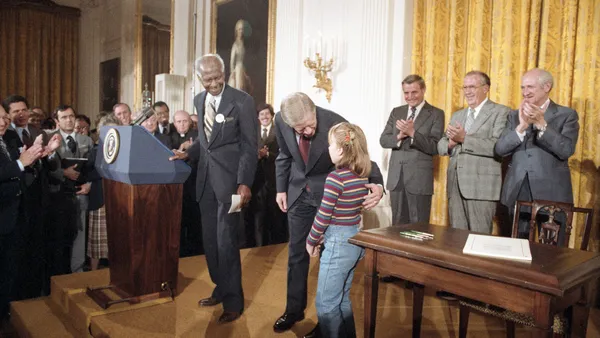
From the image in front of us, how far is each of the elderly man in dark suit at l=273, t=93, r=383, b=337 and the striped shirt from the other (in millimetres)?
304

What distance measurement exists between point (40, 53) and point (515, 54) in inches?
413

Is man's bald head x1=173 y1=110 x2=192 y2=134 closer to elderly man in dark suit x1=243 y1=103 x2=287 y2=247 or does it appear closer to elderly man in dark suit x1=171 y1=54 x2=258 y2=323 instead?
elderly man in dark suit x1=243 y1=103 x2=287 y2=247

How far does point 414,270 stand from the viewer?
2006mm

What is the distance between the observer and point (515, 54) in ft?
13.0

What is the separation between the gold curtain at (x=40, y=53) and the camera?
10.4 metres

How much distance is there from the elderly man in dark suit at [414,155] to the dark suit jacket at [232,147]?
4.22 ft

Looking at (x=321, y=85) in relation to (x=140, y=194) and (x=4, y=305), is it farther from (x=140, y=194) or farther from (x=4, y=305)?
(x=4, y=305)

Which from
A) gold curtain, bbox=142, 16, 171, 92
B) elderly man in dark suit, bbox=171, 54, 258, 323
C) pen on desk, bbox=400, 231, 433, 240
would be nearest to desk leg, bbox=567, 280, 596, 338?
pen on desk, bbox=400, 231, 433, 240

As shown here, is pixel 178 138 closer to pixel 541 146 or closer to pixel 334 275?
pixel 334 275

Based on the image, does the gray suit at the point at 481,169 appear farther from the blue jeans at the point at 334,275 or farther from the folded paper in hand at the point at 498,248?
the blue jeans at the point at 334,275

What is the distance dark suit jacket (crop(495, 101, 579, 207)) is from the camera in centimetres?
299

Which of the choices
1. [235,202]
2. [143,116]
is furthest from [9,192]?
[235,202]

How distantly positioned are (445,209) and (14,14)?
10412 mm

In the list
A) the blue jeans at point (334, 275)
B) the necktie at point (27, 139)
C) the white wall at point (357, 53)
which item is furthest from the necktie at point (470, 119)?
the necktie at point (27, 139)
